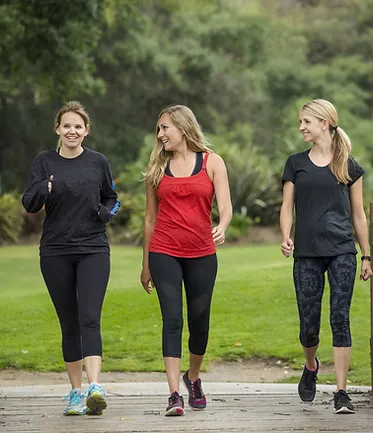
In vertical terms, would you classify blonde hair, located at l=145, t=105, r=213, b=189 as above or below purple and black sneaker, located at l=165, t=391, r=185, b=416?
above

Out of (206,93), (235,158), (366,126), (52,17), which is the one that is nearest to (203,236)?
(52,17)

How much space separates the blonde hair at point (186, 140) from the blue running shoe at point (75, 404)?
57.6 inches

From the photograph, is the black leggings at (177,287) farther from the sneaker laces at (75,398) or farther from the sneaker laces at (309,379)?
the sneaker laces at (309,379)

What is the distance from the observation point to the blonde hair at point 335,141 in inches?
295

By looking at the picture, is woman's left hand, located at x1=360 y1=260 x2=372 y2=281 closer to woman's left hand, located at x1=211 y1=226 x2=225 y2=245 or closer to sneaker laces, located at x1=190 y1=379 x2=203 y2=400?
woman's left hand, located at x1=211 y1=226 x2=225 y2=245

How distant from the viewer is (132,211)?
1023 inches

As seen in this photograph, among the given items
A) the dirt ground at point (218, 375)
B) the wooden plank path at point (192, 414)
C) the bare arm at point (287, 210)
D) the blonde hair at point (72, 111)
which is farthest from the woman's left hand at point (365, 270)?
the dirt ground at point (218, 375)

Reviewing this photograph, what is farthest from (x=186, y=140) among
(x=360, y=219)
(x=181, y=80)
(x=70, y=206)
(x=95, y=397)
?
(x=181, y=80)

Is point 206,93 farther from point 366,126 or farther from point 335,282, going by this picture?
point 335,282

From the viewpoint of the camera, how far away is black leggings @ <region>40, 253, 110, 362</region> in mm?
7176

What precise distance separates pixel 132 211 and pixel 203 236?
18862 millimetres

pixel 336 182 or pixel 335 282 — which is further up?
pixel 336 182

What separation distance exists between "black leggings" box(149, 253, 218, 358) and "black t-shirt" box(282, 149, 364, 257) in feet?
2.34

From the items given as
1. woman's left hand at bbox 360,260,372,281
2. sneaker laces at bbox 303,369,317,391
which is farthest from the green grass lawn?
woman's left hand at bbox 360,260,372,281
